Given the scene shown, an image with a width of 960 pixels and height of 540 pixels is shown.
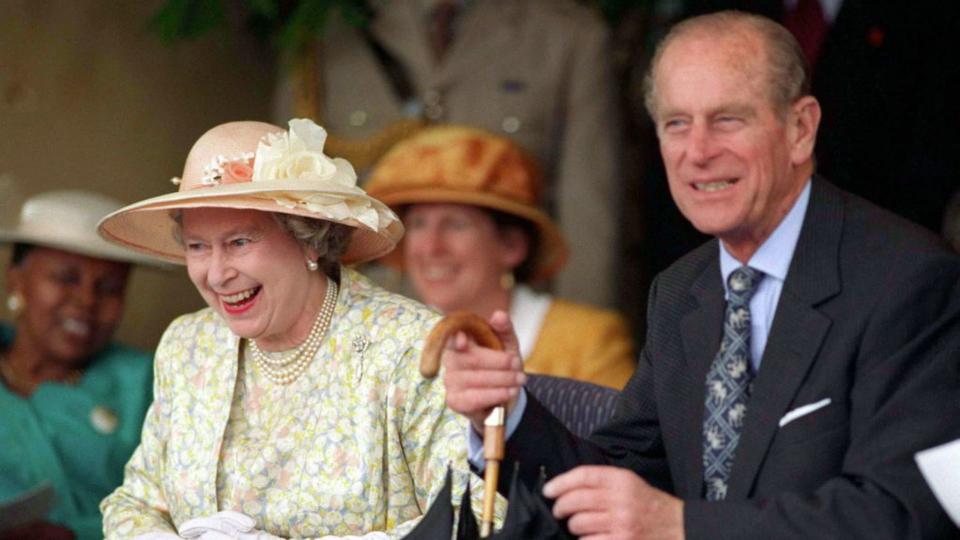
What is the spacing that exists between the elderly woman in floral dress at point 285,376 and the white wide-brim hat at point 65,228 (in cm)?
155

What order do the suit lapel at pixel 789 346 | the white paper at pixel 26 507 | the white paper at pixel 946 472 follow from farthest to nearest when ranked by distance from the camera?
1. the white paper at pixel 26 507
2. the suit lapel at pixel 789 346
3. the white paper at pixel 946 472

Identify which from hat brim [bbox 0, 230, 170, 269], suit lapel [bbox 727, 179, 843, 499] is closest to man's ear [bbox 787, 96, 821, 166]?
suit lapel [bbox 727, 179, 843, 499]

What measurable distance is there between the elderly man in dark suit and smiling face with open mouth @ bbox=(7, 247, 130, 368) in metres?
2.20

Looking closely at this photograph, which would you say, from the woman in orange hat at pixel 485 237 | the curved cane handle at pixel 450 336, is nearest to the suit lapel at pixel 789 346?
the curved cane handle at pixel 450 336

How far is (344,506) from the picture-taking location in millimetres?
3203

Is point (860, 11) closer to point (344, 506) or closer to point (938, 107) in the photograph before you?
point (938, 107)

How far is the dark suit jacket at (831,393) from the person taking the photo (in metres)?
2.71

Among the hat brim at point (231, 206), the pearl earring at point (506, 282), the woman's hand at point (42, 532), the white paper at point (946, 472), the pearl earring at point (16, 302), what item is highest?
the hat brim at point (231, 206)

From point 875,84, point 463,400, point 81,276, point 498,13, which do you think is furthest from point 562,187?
point 463,400

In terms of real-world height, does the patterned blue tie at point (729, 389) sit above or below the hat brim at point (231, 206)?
below

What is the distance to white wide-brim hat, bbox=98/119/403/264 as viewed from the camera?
320 centimetres

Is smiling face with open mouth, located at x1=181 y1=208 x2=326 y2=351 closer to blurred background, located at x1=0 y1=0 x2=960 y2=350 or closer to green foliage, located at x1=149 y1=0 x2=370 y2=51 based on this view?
blurred background, located at x1=0 y1=0 x2=960 y2=350

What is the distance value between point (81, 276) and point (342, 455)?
6.77ft

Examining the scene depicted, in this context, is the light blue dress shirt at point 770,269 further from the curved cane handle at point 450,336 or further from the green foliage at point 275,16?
the green foliage at point 275,16
